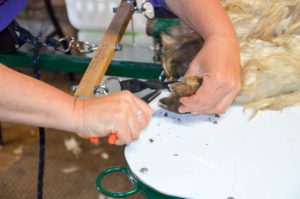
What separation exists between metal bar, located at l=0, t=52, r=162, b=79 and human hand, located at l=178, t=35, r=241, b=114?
0.19m

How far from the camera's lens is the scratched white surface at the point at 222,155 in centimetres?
58

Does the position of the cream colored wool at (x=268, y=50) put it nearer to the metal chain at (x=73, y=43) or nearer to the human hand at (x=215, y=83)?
the human hand at (x=215, y=83)

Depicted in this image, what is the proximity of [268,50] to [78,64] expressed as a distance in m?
0.41

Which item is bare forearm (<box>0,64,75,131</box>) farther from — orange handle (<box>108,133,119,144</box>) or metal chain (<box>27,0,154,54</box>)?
metal chain (<box>27,0,154,54</box>)

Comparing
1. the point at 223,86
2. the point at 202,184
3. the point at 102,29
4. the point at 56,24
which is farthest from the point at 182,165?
the point at 56,24

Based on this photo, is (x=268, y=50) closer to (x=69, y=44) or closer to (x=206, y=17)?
(x=206, y=17)

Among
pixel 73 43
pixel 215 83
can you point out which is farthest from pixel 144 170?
pixel 73 43

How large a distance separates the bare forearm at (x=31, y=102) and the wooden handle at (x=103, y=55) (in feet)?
0.27

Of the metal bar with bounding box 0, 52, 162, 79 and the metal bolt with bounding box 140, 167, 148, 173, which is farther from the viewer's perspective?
the metal bar with bounding box 0, 52, 162, 79

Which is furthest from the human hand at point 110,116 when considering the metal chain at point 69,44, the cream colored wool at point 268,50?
the metal chain at point 69,44

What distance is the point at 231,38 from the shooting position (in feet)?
2.43

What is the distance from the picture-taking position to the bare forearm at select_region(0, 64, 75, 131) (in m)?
0.59

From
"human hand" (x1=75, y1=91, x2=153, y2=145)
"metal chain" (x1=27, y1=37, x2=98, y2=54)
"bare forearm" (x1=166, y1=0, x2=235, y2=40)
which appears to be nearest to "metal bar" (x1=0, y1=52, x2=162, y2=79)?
"metal chain" (x1=27, y1=37, x2=98, y2=54)

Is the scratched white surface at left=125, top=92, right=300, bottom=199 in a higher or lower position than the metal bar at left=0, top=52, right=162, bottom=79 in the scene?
higher
